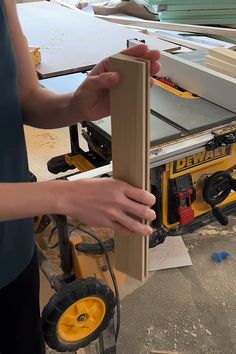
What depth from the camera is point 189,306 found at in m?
1.65

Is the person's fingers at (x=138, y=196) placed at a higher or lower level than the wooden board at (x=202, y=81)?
higher

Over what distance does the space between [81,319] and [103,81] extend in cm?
68

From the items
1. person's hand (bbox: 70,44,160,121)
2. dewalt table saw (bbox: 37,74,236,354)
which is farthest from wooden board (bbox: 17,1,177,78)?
person's hand (bbox: 70,44,160,121)

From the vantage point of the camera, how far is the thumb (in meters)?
0.59

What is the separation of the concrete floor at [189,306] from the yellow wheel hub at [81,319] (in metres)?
0.49

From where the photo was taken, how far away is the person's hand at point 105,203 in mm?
545

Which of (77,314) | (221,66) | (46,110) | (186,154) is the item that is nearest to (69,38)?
(221,66)

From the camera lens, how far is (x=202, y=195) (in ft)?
4.48

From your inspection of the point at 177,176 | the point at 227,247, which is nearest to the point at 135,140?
the point at 177,176

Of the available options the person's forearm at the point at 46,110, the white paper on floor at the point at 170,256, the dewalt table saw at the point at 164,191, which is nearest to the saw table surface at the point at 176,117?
the dewalt table saw at the point at 164,191

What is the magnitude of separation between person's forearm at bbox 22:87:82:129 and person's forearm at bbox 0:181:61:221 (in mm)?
278

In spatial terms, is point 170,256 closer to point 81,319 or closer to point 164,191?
point 164,191

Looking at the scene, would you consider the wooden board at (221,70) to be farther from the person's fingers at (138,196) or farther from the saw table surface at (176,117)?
the person's fingers at (138,196)

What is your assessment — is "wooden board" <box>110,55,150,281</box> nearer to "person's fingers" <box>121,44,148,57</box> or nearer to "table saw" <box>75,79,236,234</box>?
"person's fingers" <box>121,44,148,57</box>
